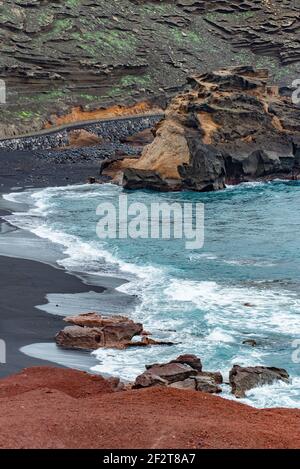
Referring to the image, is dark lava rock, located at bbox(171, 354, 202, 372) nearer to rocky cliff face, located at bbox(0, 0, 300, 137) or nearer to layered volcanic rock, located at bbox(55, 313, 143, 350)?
layered volcanic rock, located at bbox(55, 313, 143, 350)

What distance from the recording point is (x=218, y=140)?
50719mm

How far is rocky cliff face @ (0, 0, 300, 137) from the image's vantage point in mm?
69625

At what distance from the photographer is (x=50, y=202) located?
43.3 metres

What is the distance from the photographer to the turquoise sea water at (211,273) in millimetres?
18219

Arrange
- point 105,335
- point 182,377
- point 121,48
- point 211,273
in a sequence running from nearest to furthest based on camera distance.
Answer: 1. point 182,377
2. point 105,335
3. point 211,273
4. point 121,48

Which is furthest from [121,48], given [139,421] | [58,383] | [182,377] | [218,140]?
[139,421]

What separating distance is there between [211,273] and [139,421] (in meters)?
15.7

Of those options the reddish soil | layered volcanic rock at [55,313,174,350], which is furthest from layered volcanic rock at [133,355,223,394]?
layered volcanic rock at [55,313,174,350]

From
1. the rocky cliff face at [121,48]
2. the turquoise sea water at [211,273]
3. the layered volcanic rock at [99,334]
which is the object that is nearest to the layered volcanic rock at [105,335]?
the layered volcanic rock at [99,334]

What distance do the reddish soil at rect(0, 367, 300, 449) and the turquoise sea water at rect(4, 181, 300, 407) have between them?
312 cm

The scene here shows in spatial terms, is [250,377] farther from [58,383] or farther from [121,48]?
[121,48]

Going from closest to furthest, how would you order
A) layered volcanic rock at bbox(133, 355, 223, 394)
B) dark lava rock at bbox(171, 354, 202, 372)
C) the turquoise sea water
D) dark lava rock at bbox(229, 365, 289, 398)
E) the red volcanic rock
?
the red volcanic rock
layered volcanic rock at bbox(133, 355, 223, 394)
dark lava rock at bbox(229, 365, 289, 398)
dark lava rock at bbox(171, 354, 202, 372)
the turquoise sea water

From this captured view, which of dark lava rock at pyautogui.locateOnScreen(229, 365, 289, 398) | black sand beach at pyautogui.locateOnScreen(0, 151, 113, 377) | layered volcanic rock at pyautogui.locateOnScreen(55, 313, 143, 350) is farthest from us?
layered volcanic rock at pyautogui.locateOnScreen(55, 313, 143, 350)
